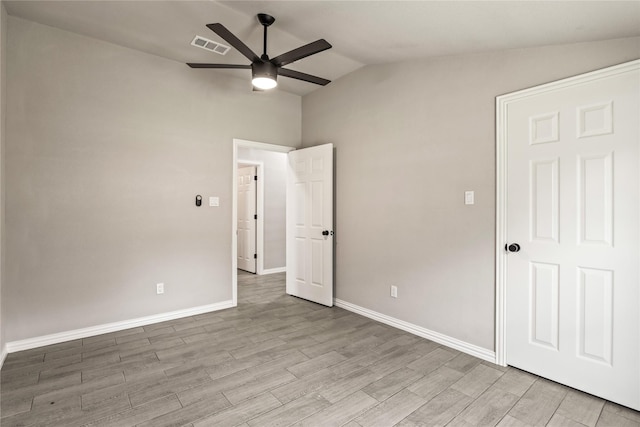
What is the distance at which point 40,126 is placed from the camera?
114 inches

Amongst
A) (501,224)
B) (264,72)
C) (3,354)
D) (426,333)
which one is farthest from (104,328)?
(501,224)

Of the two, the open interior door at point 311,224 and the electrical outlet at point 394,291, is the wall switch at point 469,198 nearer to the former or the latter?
the electrical outlet at point 394,291

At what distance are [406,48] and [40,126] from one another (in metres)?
3.44

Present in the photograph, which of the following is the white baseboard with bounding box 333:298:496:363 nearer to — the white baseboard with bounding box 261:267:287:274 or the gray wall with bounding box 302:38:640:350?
the gray wall with bounding box 302:38:640:350

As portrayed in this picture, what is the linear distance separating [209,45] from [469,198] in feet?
9.42

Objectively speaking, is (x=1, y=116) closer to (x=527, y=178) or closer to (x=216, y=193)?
(x=216, y=193)

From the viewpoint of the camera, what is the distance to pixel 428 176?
3139 mm

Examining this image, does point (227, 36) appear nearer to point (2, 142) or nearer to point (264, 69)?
point (264, 69)

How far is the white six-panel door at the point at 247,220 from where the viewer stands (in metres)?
6.21

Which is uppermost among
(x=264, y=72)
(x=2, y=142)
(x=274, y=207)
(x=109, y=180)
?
(x=264, y=72)

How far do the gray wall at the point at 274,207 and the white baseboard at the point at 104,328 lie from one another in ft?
7.26

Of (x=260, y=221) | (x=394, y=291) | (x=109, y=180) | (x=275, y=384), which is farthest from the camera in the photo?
(x=260, y=221)

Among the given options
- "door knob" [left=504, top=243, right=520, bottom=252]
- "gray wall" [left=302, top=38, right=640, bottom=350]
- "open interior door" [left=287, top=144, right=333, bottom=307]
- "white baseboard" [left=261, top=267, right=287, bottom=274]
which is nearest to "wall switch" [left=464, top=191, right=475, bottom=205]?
"gray wall" [left=302, top=38, right=640, bottom=350]

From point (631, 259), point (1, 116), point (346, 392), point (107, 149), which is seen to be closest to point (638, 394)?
point (631, 259)
